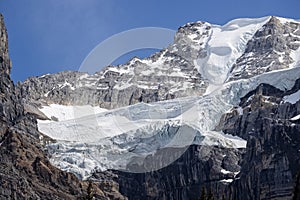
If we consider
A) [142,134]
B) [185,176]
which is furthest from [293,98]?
[142,134]

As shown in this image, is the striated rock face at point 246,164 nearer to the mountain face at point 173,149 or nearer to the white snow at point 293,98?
the mountain face at point 173,149

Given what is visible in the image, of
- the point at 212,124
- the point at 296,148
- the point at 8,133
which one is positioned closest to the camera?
the point at 296,148

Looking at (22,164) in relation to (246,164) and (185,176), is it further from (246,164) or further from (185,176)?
(246,164)

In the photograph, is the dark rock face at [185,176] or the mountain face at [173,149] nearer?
the mountain face at [173,149]

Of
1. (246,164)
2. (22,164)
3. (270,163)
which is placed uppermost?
(22,164)

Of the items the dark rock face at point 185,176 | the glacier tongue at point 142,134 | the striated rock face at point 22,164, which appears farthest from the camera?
the glacier tongue at point 142,134

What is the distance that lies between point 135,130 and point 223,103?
28760 mm

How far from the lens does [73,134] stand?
625 ft

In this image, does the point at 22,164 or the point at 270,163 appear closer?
the point at 270,163

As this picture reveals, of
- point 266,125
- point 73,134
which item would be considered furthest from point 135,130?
point 266,125

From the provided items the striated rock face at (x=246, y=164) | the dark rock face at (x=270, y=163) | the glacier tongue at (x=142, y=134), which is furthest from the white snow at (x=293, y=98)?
the dark rock face at (x=270, y=163)

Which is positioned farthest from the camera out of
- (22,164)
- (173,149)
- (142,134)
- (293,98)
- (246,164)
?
(293,98)

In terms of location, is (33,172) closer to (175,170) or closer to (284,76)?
(175,170)

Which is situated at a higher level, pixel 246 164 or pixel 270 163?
pixel 246 164
